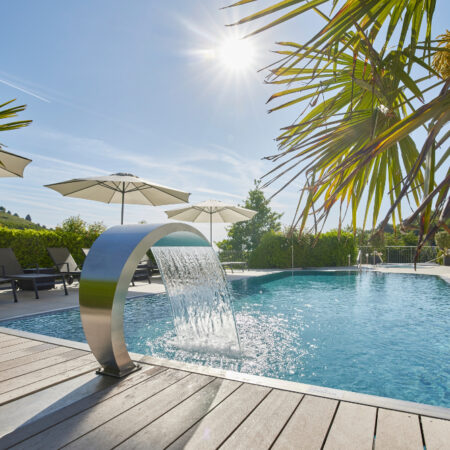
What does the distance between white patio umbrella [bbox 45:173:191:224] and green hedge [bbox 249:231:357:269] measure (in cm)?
859

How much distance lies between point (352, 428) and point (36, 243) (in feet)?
35.5

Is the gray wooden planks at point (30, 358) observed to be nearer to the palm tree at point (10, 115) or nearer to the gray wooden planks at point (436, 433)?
the palm tree at point (10, 115)

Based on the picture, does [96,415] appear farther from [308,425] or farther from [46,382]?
[308,425]

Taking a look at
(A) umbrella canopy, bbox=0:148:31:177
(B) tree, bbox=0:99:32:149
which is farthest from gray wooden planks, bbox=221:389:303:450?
(A) umbrella canopy, bbox=0:148:31:177

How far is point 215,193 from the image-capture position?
31062 millimetres

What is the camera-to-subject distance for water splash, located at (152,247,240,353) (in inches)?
166

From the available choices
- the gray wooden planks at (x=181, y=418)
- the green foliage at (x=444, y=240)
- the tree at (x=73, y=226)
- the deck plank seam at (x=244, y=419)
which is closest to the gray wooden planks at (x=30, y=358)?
the gray wooden planks at (x=181, y=418)

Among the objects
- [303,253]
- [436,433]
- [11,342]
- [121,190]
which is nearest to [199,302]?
[11,342]

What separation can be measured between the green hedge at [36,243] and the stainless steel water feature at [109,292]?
8808 millimetres

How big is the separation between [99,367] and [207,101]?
34.8 ft

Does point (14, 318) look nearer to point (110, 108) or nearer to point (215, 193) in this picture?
point (110, 108)

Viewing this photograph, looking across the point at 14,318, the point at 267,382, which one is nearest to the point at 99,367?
the point at 267,382

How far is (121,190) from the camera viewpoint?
9.41 m

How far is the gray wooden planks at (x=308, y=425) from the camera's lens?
162cm
